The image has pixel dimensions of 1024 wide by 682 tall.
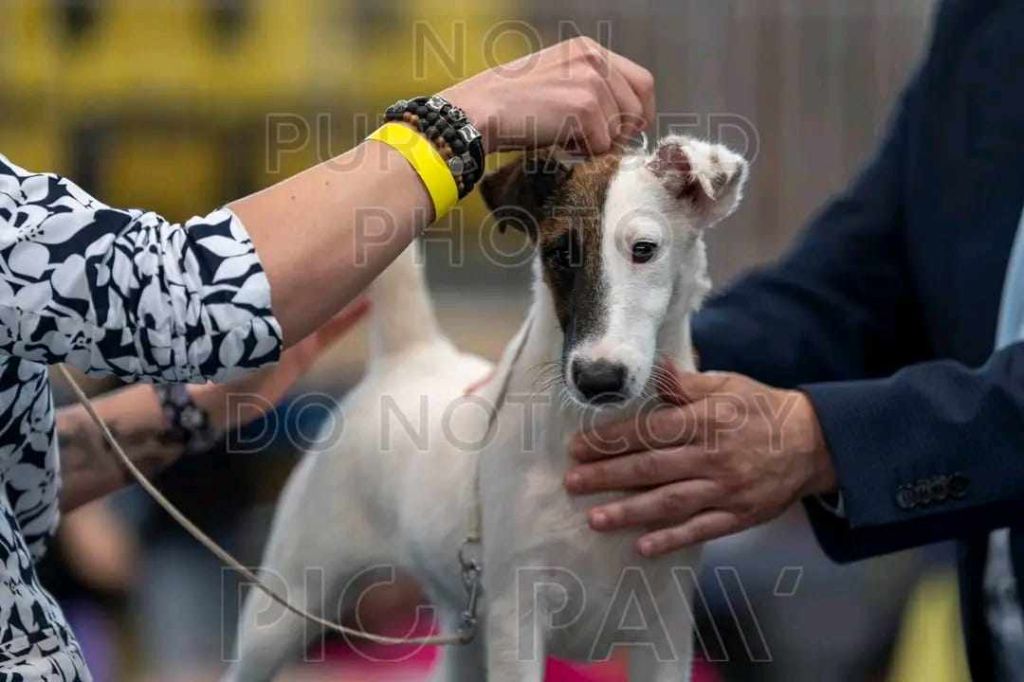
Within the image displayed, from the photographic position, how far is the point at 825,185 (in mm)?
1901

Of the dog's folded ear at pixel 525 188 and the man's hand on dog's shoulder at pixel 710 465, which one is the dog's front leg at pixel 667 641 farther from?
the dog's folded ear at pixel 525 188

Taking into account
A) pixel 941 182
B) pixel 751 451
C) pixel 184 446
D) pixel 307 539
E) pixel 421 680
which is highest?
pixel 941 182

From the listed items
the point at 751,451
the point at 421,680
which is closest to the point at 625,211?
the point at 751,451

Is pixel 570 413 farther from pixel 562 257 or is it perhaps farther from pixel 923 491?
pixel 923 491

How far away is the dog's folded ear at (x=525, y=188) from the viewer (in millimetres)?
892

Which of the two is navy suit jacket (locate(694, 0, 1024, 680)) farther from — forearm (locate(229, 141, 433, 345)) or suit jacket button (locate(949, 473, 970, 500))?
forearm (locate(229, 141, 433, 345))

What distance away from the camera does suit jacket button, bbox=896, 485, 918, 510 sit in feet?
2.76

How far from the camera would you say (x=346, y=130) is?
6.28 feet

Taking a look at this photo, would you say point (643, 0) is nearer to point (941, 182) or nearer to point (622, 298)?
point (941, 182)

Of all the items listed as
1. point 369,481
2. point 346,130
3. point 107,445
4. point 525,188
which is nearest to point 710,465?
point 525,188

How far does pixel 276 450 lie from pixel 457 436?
1053mm

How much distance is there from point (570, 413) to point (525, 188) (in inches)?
6.1

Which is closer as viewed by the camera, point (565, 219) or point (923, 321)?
point (565, 219)

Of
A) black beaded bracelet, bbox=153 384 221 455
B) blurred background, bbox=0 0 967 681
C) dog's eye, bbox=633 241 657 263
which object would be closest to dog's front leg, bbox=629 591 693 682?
dog's eye, bbox=633 241 657 263
